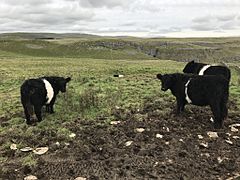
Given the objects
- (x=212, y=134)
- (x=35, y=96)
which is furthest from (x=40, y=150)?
(x=212, y=134)

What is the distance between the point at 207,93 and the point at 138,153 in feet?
12.2

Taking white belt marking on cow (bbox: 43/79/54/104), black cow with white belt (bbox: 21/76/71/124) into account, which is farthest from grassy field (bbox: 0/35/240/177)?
white belt marking on cow (bbox: 43/79/54/104)

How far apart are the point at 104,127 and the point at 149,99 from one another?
4.00 m

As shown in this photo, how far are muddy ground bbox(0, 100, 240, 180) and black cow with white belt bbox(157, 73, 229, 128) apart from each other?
578 mm

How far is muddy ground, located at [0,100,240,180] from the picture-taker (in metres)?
9.16

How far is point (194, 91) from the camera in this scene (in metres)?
12.7

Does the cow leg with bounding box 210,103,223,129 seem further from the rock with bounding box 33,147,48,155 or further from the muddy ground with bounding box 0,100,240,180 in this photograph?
the rock with bounding box 33,147,48,155

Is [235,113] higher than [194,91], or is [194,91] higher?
[194,91]

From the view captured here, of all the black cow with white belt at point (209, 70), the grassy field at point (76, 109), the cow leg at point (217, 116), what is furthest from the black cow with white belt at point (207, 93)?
the black cow with white belt at point (209, 70)

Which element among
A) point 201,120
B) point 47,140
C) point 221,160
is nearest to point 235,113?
point 201,120

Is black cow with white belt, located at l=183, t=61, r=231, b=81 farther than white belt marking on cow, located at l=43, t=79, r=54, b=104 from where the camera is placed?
Yes

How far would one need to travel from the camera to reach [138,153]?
10.2m

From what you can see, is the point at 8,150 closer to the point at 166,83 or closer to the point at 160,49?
the point at 166,83

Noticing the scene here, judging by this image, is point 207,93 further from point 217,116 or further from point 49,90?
point 49,90
